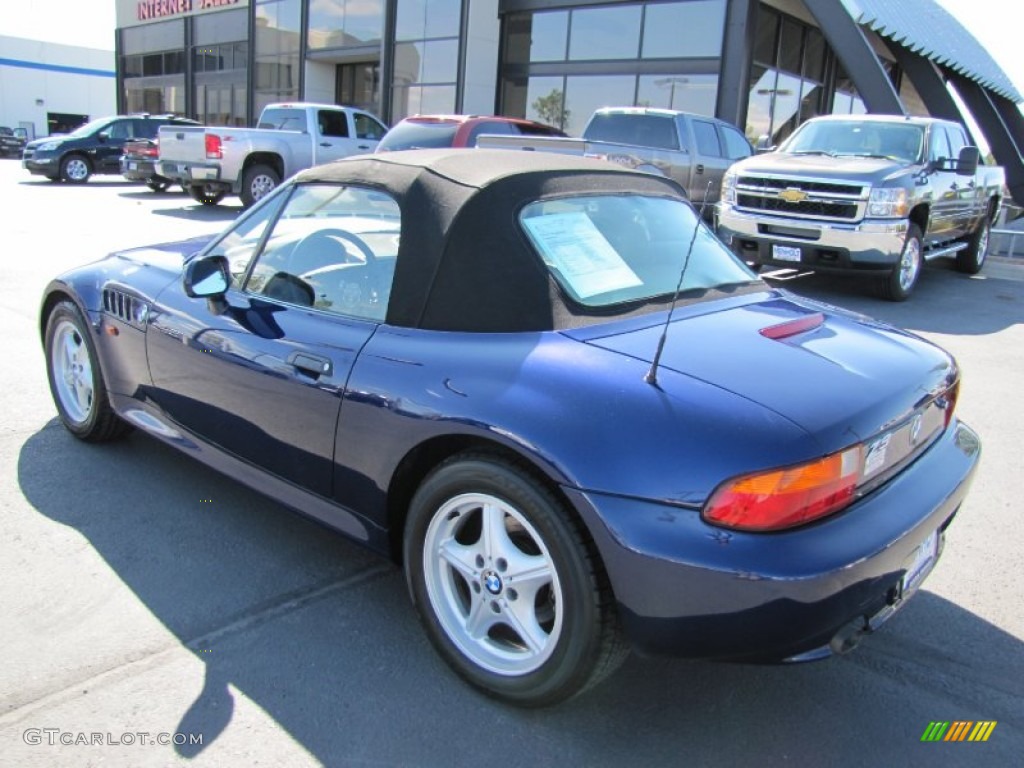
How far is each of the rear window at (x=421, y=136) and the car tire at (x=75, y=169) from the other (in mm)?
12855

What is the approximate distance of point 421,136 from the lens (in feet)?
37.9

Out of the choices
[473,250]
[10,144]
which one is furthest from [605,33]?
[10,144]

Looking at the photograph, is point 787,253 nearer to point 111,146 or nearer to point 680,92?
point 680,92

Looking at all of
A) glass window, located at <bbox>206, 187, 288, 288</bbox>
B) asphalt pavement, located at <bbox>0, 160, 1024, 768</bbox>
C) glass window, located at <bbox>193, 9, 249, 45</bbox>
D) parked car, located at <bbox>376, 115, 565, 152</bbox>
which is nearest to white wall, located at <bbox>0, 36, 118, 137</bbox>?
glass window, located at <bbox>193, 9, 249, 45</bbox>

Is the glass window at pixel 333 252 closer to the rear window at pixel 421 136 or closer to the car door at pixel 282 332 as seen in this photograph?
the car door at pixel 282 332

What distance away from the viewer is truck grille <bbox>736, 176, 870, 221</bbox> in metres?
8.38

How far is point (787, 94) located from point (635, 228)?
1747 cm

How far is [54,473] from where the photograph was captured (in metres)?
3.98

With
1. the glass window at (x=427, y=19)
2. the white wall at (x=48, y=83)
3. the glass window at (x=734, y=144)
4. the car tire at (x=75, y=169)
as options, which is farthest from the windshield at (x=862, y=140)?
the white wall at (x=48, y=83)

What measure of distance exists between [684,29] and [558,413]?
16.9 metres

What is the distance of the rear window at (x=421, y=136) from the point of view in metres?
11.4

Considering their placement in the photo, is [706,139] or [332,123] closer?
[706,139]

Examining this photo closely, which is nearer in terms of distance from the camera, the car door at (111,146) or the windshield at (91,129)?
the windshield at (91,129)

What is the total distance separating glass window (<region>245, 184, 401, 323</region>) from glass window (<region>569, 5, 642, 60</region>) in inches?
642
